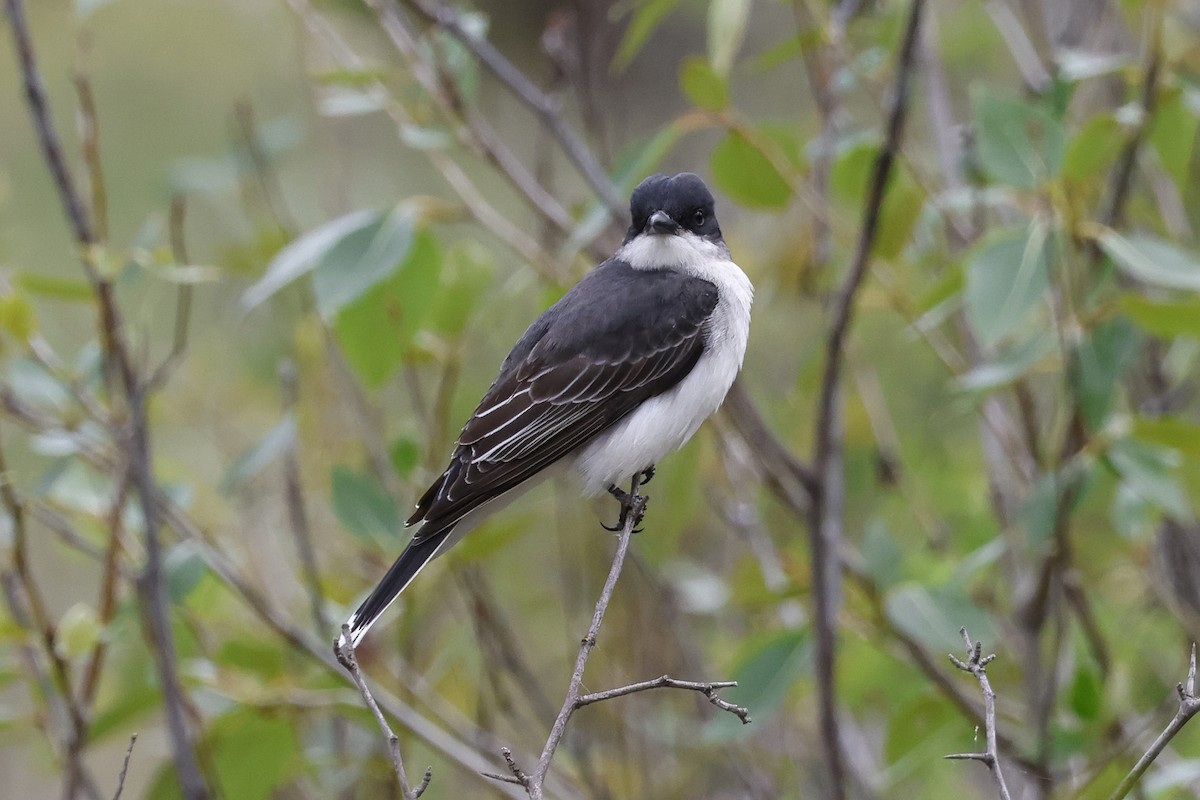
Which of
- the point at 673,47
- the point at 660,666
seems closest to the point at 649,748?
the point at 660,666

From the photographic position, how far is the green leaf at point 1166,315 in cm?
228

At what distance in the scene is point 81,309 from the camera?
6.97m

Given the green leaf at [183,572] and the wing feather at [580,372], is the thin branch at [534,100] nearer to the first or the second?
the wing feather at [580,372]

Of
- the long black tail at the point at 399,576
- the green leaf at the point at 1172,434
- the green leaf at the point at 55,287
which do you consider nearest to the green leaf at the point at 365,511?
the long black tail at the point at 399,576

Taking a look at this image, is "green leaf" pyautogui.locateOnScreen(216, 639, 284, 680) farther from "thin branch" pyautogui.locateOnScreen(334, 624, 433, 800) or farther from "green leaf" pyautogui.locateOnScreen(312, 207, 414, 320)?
"thin branch" pyautogui.locateOnScreen(334, 624, 433, 800)

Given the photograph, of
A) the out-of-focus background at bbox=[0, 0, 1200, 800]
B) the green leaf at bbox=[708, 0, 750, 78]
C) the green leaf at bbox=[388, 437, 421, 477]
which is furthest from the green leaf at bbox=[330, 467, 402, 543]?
the green leaf at bbox=[708, 0, 750, 78]

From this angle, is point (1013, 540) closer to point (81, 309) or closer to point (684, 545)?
point (684, 545)

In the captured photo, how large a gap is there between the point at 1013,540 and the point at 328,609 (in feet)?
5.29

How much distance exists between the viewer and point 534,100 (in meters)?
2.81

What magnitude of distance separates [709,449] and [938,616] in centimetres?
165

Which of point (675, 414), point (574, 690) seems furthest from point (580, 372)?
point (574, 690)

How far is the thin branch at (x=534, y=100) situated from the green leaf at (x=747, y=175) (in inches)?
10.2

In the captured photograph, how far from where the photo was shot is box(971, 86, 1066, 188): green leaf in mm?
2535

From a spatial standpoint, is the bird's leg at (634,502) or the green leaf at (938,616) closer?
the bird's leg at (634,502)
